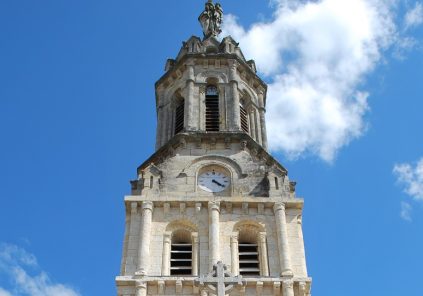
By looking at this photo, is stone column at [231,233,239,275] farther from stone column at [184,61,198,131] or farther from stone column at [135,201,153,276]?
stone column at [184,61,198,131]

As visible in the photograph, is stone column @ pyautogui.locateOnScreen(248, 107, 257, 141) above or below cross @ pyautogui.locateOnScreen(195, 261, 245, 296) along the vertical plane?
above

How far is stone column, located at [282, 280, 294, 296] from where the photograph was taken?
79.7 ft

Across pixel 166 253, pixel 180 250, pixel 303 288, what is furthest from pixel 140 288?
pixel 303 288

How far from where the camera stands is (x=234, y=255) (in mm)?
26141

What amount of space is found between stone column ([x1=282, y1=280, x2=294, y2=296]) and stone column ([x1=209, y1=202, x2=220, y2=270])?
2.41 meters

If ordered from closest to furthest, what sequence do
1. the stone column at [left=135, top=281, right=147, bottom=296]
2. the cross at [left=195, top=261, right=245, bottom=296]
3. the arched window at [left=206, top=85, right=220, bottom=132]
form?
1. the cross at [left=195, top=261, right=245, bottom=296]
2. the stone column at [left=135, top=281, right=147, bottom=296]
3. the arched window at [left=206, top=85, right=220, bottom=132]

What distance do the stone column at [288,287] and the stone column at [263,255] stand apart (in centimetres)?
101

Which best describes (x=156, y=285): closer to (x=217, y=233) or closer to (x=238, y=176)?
(x=217, y=233)

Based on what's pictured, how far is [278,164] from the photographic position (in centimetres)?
3067

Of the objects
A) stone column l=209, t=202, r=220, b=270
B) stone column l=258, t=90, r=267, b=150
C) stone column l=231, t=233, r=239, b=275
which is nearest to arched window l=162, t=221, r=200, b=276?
stone column l=209, t=202, r=220, b=270

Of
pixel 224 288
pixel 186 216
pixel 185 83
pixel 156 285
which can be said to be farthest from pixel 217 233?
pixel 185 83

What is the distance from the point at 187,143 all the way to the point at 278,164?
368 cm

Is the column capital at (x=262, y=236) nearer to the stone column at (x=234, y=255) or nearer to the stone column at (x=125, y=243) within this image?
the stone column at (x=234, y=255)

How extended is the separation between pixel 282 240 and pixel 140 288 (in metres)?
5.22
